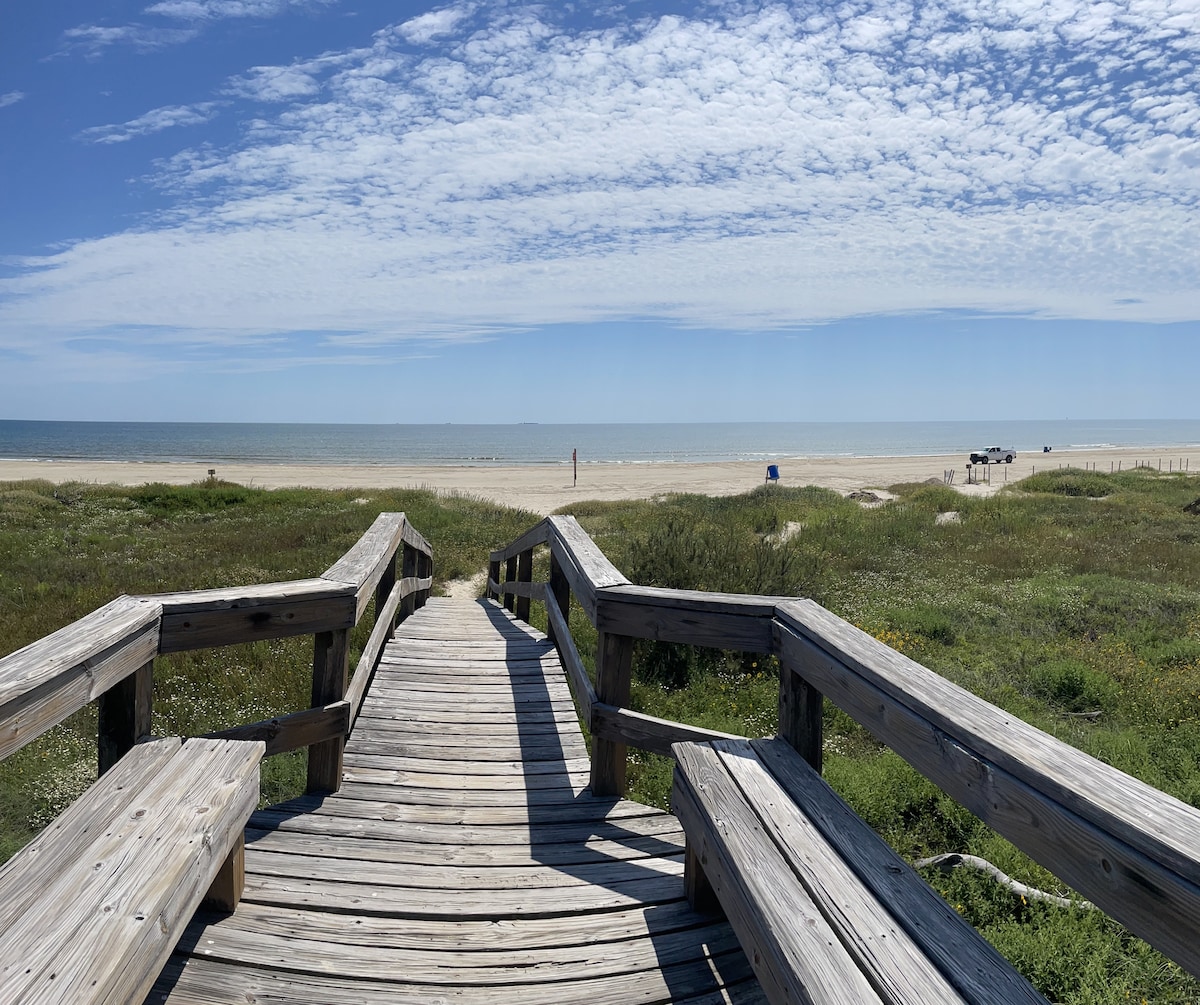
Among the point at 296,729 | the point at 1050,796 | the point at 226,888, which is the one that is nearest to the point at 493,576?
the point at 296,729

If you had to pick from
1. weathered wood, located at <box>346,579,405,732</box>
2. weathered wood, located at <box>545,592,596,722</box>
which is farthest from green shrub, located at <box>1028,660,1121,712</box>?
weathered wood, located at <box>346,579,405,732</box>

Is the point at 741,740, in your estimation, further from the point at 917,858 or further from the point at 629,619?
the point at 917,858

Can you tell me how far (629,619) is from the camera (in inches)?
140

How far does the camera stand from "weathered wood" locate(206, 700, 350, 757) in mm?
3287

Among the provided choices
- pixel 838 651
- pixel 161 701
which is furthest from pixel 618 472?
pixel 838 651

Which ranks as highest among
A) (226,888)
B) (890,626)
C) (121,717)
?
(121,717)

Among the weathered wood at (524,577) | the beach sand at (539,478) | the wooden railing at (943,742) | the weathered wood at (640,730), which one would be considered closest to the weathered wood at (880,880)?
the wooden railing at (943,742)

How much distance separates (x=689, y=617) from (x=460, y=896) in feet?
4.52

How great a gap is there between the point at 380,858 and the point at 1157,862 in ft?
8.65

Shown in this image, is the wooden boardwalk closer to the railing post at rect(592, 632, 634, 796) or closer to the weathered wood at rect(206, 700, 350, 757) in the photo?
the railing post at rect(592, 632, 634, 796)

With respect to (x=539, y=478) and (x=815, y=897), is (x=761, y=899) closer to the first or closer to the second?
(x=815, y=897)

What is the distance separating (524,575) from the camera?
878cm

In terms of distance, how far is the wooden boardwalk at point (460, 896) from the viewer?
7.73 feet

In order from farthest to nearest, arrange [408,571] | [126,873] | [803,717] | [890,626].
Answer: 1. [408,571]
2. [890,626]
3. [803,717]
4. [126,873]
